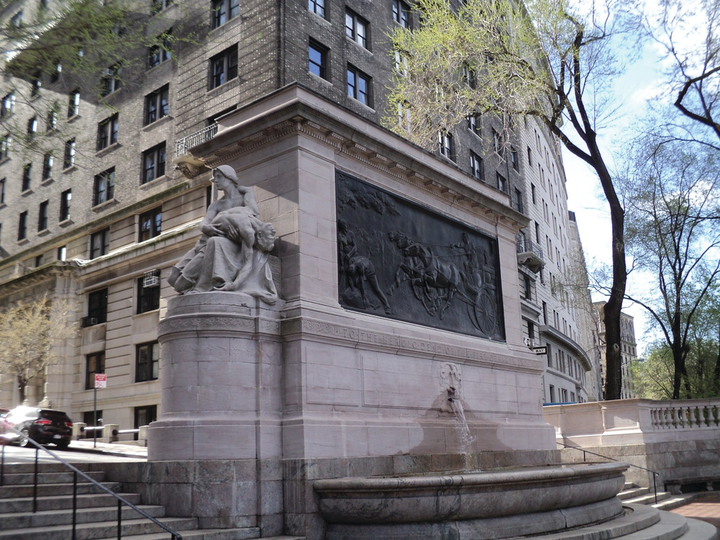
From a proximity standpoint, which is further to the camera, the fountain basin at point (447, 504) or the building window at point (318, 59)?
the building window at point (318, 59)

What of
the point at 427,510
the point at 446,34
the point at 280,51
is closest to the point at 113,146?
the point at 280,51

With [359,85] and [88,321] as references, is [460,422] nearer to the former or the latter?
[359,85]

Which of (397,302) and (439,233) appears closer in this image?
(397,302)

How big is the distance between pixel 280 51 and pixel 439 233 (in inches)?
681

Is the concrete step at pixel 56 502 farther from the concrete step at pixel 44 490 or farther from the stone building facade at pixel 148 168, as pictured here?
the stone building facade at pixel 148 168

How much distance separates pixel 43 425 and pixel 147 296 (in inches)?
455

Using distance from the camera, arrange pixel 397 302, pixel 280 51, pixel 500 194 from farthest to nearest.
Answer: pixel 280 51, pixel 500 194, pixel 397 302

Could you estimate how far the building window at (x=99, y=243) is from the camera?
1580 inches

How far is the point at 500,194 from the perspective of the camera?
20656 millimetres

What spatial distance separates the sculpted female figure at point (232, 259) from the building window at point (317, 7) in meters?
23.8

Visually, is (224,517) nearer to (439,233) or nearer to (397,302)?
(397,302)

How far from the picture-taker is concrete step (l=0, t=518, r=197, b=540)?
8.42 meters

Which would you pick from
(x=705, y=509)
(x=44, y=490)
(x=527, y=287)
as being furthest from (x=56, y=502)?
(x=527, y=287)

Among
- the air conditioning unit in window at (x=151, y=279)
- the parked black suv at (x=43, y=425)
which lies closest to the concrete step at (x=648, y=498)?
the parked black suv at (x=43, y=425)
